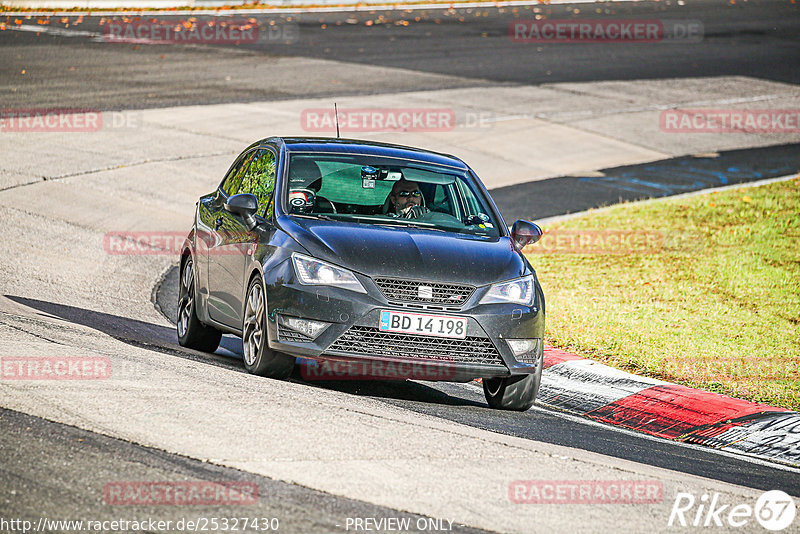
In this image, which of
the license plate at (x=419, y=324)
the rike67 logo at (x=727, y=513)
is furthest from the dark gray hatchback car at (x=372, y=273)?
the rike67 logo at (x=727, y=513)

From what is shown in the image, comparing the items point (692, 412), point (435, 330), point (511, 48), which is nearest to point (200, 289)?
point (435, 330)

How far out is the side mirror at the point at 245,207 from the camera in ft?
27.8

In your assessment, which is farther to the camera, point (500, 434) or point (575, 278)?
point (575, 278)

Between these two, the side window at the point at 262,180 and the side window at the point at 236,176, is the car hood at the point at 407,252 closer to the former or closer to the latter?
the side window at the point at 262,180

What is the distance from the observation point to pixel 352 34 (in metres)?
32.3

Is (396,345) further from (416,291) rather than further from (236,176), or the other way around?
(236,176)

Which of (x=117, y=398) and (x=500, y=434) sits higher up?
(x=117, y=398)

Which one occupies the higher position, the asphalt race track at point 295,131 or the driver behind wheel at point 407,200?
the driver behind wheel at point 407,200

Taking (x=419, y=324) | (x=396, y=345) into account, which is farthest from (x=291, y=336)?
(x=419, y=324)

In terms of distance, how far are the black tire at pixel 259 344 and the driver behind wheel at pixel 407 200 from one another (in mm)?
1281

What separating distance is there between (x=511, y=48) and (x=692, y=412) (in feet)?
78.1

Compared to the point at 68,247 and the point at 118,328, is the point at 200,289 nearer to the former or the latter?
the point at 118,328

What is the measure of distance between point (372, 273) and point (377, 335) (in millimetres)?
399

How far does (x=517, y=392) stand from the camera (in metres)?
8.22
